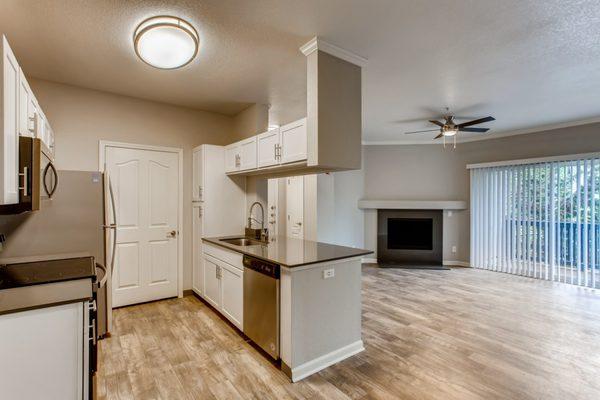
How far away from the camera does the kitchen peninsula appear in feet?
7.38

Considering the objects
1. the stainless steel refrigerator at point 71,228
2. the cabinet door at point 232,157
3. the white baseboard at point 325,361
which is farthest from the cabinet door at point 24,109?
the white baseboard at point 325,361

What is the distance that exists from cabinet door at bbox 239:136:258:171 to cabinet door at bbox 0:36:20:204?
6.71 ft

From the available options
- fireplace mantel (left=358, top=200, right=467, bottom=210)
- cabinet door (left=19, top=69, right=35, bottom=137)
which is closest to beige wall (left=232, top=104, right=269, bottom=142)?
cabinet door (left=19, top=69, right=35, bottom=137)

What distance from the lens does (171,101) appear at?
3879mm

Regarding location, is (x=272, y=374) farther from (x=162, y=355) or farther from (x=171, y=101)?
(x=171, y=101)

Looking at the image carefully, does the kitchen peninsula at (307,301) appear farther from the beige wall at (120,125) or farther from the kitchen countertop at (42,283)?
the beige wall at (120,125)

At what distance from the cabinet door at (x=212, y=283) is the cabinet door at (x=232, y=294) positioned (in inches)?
5.2

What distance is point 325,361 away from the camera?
241 cm

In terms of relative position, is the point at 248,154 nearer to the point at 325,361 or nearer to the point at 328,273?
the point at 328,273

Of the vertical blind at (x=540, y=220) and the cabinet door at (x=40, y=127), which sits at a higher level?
the cabinet door at (x=40, y=127)

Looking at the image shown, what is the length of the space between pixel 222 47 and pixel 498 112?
411cm

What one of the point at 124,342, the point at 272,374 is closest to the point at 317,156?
the point at 272,374

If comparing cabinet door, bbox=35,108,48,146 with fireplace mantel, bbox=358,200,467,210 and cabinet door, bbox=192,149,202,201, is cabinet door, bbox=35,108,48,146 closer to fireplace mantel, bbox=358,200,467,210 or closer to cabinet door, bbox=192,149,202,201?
cabinet door, bbox=192,149,202,201

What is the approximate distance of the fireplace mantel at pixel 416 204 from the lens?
6.12 meters
